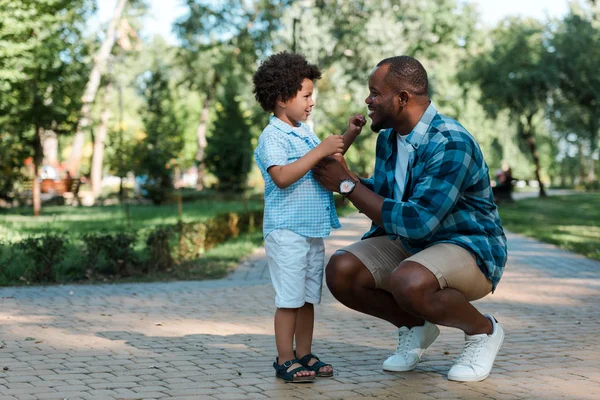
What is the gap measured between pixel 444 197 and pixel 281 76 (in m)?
1.07

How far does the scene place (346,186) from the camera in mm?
4531

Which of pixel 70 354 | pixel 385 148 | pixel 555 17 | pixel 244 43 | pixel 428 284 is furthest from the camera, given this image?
pixel 244 43

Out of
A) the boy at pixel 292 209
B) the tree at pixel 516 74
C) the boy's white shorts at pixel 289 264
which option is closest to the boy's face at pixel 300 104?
the boy at pixel 292 209

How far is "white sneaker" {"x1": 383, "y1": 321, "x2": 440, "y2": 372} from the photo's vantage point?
4953mm

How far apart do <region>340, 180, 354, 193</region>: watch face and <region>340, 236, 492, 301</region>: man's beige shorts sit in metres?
0.47

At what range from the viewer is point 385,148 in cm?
490

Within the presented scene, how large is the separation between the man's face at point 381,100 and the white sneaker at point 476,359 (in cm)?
125

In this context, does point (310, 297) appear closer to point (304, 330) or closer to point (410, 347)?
point (304, 330)

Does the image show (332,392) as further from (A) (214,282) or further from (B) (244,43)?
(B) (244,43)

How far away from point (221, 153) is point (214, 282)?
30.1 meters

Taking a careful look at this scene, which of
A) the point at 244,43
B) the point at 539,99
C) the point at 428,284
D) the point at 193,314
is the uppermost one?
the point at 244,43

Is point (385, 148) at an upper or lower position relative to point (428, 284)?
upper

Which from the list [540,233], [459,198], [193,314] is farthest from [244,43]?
[459,198]

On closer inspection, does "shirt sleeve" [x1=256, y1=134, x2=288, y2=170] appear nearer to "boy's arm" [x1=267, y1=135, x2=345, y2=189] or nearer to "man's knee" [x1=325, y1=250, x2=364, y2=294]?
"boy's arm" [x1=267, y1=135, x2=345, y2=189]
